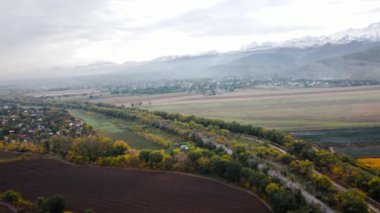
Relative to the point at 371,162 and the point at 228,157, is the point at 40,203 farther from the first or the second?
the point at 371,162

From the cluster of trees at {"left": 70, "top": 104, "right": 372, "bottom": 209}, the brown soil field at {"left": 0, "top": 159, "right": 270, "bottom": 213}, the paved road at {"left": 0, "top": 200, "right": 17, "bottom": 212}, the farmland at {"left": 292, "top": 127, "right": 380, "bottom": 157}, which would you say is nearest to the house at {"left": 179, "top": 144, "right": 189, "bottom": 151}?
the cluster of trees at {"left": 70, "top": 104, "right": 372, "bottom": 209}

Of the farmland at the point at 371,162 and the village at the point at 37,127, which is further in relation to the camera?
the village at the point at 37,127

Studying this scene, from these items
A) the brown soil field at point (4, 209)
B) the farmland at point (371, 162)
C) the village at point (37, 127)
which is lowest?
the farmland at point (371, 162)

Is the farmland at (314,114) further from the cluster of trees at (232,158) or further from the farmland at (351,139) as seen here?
the cluster of trees at (232,158)

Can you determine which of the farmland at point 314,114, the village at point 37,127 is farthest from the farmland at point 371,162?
A: the village at point 37,127

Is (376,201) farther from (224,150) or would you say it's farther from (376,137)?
(376,137)

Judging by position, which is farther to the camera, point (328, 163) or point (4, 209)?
point (328, 163)

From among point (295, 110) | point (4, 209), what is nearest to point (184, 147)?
point (4, 209)
